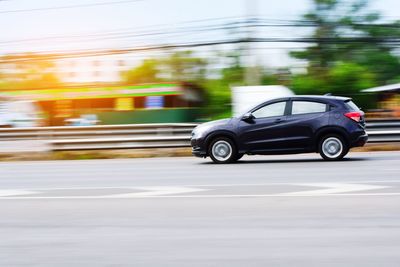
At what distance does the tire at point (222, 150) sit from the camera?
15000mm

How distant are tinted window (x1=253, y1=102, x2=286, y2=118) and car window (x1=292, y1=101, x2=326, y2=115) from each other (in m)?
0.26

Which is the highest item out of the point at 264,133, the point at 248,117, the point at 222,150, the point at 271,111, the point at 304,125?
the point at 271,111

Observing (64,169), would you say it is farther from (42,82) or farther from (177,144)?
(42,82)

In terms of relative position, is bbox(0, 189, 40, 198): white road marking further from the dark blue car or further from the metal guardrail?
the metal guardrail

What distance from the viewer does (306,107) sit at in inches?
592

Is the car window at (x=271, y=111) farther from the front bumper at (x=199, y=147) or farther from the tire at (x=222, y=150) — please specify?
the front bumper at (x=199, y=147)

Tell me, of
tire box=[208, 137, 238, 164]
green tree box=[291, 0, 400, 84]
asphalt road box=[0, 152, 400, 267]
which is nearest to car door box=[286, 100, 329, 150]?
tire box=[208, 137, 238, 164]

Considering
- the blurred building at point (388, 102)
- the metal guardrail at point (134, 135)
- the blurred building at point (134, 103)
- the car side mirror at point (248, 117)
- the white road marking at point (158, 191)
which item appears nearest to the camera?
the white road marking at point (158, 191)

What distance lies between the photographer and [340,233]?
6293 mm

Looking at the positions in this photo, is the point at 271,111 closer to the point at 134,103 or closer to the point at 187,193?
the point at 187,193

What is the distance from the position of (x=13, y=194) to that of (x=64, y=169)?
5.11 m

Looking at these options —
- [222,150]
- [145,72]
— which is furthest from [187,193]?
[145,72]

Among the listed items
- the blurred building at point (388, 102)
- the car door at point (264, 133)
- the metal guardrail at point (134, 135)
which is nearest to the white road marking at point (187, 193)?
the car door at point (264, 133)

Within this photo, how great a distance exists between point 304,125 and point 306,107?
50 centimetres
